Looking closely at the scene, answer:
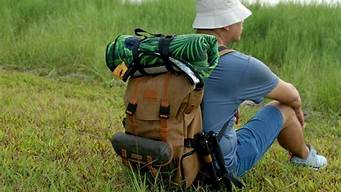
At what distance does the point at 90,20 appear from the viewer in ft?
25.6

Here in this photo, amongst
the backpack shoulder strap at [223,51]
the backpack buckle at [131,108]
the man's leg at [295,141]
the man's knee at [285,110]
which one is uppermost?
the backpack shoulder strap at [223,51]

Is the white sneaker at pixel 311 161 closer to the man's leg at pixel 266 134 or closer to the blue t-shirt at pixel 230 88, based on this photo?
the man's leg at pixel 266 134

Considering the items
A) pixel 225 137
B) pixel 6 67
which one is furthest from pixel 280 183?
pixel 6 67

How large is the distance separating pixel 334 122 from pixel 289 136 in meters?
1.83

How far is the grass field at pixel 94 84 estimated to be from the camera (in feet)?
11.2

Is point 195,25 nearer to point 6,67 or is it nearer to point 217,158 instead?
point 217,158

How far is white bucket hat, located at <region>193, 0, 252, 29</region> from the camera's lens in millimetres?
3043

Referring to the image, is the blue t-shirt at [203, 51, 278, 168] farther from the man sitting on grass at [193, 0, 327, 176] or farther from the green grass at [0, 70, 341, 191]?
the green grass at [0, 70, 341, 191]

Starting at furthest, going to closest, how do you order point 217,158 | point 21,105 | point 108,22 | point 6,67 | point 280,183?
point 108,22 → point 6,67 → point 21,105 → point 280,183 → point 217,158

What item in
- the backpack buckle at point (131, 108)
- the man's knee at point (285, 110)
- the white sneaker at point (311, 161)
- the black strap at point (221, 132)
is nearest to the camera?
the backpack buckle at point (131, 108)

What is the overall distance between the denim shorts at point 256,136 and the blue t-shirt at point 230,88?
14 cm

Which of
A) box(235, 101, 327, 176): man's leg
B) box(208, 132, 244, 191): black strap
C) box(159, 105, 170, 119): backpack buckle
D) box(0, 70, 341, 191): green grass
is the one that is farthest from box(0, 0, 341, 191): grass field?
box(159, 105, 170, 119): backpack buckle

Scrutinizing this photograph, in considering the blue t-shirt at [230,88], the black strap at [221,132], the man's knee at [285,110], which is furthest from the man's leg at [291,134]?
the black strap at [221,132]

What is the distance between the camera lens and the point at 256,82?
3.04 metres
